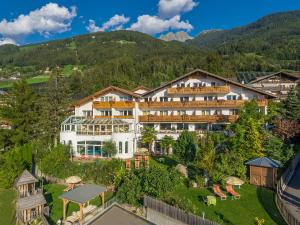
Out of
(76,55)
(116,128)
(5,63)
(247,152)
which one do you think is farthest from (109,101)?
(5,63)

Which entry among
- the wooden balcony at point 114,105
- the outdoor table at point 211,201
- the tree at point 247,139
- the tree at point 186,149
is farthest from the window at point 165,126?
the outdoor table at point 211,201

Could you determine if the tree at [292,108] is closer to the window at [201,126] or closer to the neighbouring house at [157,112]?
the neighbouring house at [157,112]

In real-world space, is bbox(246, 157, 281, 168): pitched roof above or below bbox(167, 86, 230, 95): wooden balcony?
below

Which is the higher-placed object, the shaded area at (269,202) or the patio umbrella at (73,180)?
the patio umbrella at (73,180)

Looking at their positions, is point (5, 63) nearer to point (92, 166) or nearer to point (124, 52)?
point (124, 52)

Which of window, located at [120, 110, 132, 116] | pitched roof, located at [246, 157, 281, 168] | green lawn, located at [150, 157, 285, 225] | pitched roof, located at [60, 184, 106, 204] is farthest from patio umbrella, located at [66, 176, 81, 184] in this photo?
pitched roof, located at [246, 157, 281, 168]

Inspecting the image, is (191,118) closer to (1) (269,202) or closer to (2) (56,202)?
(1) (269,202)

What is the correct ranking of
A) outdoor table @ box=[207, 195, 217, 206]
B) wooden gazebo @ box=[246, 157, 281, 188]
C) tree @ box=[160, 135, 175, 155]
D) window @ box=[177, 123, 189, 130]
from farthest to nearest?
window @ box=[177, 123, 189, 130] < tree @ box=[160, 135, 175, 155] < wooden gazebo @ box=[246, 157, 281, 188] < outdoor table @ box=[207, 195, 217, 206]

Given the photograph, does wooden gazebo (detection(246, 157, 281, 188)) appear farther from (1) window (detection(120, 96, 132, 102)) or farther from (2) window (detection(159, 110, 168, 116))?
(1) window (detection(120, 96, 132, 102))
